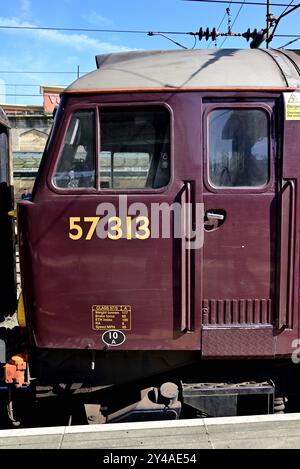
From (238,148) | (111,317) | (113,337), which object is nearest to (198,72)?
(238,148)

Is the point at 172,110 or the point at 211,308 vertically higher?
the point at 172,110

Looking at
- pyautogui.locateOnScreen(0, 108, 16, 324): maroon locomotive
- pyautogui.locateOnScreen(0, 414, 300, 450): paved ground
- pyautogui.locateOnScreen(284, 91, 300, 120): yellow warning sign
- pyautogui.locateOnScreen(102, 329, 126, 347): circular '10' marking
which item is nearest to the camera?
pyautogui.locateOnScreen(0, 414, 300, 450): paved ground

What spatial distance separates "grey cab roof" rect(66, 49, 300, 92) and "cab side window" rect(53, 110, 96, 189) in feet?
0.73

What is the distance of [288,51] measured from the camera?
3.58m

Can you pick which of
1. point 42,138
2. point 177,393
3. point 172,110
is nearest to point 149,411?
point 177,393

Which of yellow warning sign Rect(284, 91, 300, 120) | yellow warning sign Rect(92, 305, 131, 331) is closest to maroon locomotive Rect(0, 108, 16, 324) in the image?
yellow warning sign Rect(92, 305, 131, 331)

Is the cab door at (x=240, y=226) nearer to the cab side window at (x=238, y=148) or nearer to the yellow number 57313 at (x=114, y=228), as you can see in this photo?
the cab side window at (x=238, y=148)

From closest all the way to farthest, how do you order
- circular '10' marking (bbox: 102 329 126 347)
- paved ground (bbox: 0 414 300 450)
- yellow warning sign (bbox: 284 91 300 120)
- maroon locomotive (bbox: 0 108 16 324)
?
paved ground (bbox: 0 414 300 450) < yellow warning sign (bbox: 284 91 300 120) < circular '10' marking (bbox: 102 329 126 347) < maroon locomotive (bbox: 0 108 16 324)

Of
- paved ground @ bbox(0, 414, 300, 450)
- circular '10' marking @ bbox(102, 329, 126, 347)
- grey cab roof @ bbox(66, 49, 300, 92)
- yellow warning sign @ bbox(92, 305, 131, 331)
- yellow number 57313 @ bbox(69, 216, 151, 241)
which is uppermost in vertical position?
grey cab roof @ bbox(66, 49, 300, 92)

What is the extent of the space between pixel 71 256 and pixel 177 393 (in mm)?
1265

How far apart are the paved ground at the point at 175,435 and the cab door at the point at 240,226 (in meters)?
0.46

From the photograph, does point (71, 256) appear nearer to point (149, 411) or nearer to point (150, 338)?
point (150, 338)

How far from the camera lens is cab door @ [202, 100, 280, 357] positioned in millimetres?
3076

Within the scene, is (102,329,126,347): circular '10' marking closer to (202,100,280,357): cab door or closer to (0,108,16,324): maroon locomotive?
(202,100,280,357): cab door
